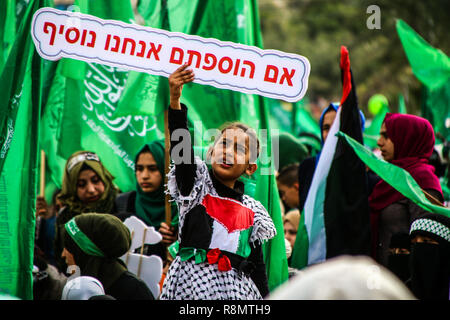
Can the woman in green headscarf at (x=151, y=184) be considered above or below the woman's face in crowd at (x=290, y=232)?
above

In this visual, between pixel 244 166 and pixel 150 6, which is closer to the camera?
pixel 244 166

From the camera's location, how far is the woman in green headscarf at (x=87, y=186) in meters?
5.10

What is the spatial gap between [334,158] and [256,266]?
3.18 feet

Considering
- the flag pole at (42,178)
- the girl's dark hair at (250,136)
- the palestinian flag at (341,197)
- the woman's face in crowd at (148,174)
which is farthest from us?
the flag pole at (42,178)

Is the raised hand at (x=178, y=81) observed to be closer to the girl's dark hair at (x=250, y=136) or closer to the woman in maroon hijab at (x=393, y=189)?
the girl's dark hair at (x=250, y=136)

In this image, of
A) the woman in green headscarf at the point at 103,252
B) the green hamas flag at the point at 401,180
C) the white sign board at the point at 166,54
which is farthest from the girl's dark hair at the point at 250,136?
the woman in green headscarf at the point at 103,252

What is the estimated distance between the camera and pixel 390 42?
25.6 meters

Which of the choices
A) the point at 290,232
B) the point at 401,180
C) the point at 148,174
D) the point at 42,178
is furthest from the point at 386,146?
the point at 42,178

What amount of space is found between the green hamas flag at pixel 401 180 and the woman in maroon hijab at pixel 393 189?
0.24 metres

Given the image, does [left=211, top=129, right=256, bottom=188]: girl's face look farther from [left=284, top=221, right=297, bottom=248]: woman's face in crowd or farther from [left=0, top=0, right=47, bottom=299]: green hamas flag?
[left=284, top=221, right=297, bottom=248]: woman's face in crowd

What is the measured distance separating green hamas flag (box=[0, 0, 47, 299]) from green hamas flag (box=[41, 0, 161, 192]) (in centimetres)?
159
